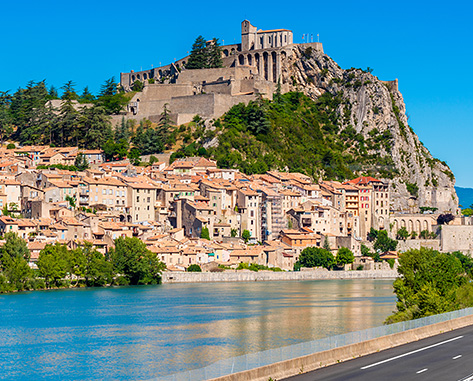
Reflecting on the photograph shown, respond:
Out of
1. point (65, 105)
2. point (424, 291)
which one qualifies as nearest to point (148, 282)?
point (424, 291)

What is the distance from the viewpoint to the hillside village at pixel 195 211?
74250mm

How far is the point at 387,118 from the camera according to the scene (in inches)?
4552

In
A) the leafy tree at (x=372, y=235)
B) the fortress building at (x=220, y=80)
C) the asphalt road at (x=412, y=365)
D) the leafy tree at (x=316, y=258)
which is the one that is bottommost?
the asphalt road at (x=412, y=365)

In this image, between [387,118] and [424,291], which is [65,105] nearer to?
[387,118]

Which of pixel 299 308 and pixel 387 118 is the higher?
pixel 387 118

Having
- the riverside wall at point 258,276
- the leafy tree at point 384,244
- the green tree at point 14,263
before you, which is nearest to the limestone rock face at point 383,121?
the leafy tree at point 384,244

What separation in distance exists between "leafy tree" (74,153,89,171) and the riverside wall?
22425 mm

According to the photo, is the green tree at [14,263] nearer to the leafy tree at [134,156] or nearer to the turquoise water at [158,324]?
the turquoise water at [158,324]

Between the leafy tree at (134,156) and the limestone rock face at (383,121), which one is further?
the limestone rock face at (383,121)

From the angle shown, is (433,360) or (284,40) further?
(284,40)

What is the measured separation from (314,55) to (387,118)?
46.1 ft

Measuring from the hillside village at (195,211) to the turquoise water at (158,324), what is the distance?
879 centimetres

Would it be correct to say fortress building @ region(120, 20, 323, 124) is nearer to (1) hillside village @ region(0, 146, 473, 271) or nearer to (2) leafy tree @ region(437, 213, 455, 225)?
(1) hillside village @ region(0, 146, 473, 271)

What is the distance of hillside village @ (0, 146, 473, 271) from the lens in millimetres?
74250
